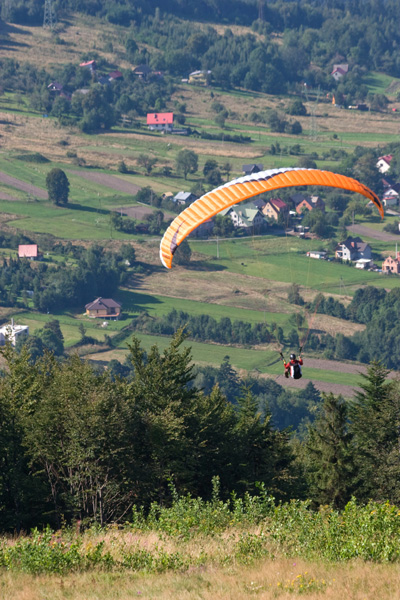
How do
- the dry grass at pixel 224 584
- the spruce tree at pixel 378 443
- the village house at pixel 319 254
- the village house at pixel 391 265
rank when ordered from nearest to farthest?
1. the dry grass at pixel 224 584
2. the spruce tree at pixel 378 443
3. the village house at pixel 391 265
4. the village house at pixel 319 254

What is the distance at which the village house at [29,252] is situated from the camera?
172m

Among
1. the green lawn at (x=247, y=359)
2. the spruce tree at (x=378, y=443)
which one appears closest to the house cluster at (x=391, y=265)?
the green lawn at (x=247, y=359)

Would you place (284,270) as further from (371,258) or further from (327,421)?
(327,421)

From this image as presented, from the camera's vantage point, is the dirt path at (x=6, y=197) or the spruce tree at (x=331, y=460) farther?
the dirt path at (x=6, y=197)

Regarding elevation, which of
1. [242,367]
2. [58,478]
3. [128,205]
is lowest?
[242,367]

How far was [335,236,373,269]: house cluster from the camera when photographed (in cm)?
17662

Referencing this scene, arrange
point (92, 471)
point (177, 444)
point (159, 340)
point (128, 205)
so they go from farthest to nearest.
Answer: point (128, 205) → point (159, 340) → point (177, 444) → point (92, 471)

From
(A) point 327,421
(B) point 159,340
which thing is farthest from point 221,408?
(B) point 159,340

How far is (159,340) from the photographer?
144250 millimetres

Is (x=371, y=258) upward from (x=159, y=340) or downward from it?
upward

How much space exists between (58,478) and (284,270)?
132713 mm

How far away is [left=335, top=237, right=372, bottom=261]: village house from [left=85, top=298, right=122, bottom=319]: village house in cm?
4887

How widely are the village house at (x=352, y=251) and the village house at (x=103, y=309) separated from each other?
48874mm

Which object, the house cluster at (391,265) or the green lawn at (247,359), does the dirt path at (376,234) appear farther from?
the green lawn at (247,359)
